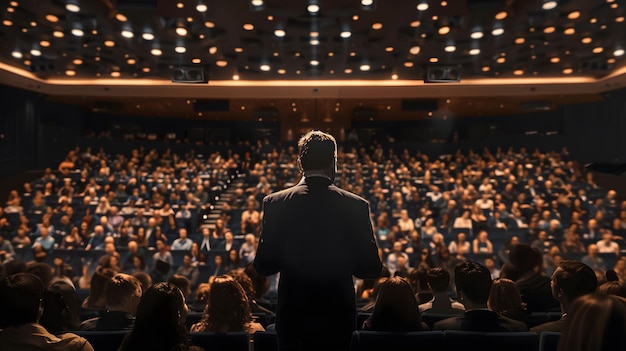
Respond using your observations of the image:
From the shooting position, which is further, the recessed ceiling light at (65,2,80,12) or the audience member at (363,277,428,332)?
the recessed ceiling light at (65,2,80,12)

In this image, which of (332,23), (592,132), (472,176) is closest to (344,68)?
(332,23)

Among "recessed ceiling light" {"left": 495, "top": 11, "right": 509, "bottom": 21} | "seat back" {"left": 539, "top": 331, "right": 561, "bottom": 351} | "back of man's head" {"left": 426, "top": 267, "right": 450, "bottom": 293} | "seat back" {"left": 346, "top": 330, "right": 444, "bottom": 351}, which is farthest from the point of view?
"recessed ceiling light" {"left": 495, "top": 11, "right": 509, "bottom": 21}

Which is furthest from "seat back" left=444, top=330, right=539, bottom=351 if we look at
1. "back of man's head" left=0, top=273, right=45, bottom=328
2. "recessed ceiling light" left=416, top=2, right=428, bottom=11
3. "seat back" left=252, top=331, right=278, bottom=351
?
"recessed ceiling light" left=416, top=2, right=428, bottom=11

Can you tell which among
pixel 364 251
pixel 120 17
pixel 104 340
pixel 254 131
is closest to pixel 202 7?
pixel 120 17

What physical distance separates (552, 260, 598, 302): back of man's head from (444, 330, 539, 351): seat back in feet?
0.78

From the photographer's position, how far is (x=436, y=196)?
1100cm

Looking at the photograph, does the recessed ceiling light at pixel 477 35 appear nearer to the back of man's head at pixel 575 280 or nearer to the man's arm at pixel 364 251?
the back of man's head at pixel 575 280

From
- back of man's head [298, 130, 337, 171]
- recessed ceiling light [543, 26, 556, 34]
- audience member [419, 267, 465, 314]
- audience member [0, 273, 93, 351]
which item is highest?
recessed ceiling light [543, 26, 556, 34]

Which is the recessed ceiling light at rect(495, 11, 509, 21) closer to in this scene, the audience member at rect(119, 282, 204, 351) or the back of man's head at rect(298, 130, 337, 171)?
the back of man's head at rect(298, 130, 337, 171)

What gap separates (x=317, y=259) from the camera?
1570mm

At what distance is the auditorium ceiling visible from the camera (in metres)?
7.90

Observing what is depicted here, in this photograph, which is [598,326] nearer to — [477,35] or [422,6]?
[422,6]

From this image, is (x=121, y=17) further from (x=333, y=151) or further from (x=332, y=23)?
(x=333, y=151)

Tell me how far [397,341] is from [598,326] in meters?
1.10
